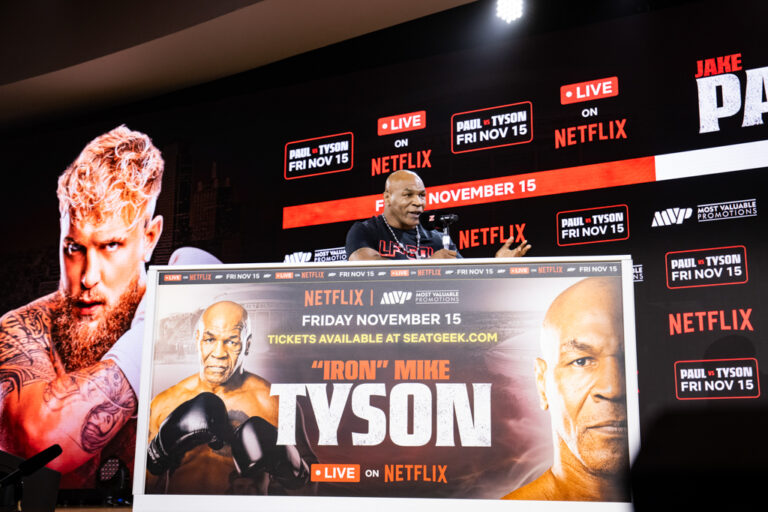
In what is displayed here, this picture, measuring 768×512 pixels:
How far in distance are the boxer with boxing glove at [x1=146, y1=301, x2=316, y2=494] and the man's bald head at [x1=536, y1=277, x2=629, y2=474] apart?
0.47m

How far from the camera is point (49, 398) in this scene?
5027 mm

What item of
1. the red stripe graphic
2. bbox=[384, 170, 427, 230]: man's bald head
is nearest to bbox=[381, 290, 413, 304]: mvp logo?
bbox=[384, 170, 427, 230]: man's bald head

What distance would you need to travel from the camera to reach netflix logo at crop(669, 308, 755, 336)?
10.6 ft

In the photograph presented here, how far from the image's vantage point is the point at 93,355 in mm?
5000

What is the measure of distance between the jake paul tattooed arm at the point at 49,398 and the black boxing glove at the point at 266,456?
3650mm

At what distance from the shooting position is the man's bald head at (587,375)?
135cm

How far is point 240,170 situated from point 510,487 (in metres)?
3.67

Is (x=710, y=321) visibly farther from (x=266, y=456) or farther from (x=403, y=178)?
(x=266, y=456)

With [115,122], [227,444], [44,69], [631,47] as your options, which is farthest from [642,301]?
[44,69]

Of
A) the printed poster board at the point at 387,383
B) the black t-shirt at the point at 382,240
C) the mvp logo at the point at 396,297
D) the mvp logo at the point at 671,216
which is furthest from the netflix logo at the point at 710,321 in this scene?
the mvp logo at the point at 396,297

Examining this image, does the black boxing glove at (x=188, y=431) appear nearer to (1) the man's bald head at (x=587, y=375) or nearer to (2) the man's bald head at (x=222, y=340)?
(2) the man's bald head at (x=222, y=340)

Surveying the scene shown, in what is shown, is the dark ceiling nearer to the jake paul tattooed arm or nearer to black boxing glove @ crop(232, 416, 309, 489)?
the jake paul tattooed arm

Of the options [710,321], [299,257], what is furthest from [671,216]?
[299,257]

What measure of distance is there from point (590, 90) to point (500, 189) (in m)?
0.64
